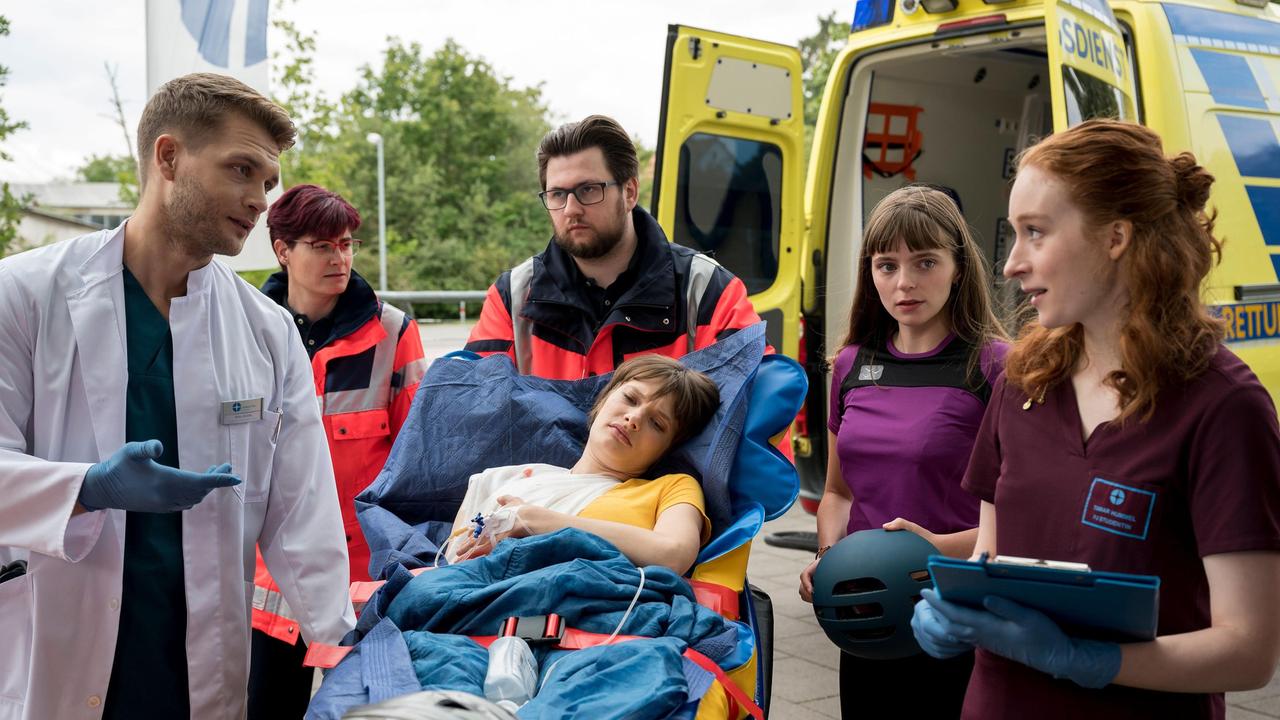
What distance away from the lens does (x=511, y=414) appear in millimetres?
3404

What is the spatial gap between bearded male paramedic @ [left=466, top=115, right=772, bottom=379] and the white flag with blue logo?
7.00 ft

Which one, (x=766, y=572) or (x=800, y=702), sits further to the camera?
(x=766, y=572)

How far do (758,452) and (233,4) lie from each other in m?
4.02

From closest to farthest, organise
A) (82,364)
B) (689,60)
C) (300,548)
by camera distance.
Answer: (82,364) → (300,548) → (689,60)

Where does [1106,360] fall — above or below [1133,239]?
below

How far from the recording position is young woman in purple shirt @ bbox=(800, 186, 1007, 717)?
2.85 m

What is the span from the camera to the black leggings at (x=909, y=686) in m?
2.84

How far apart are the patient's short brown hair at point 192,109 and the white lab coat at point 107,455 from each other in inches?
10.1

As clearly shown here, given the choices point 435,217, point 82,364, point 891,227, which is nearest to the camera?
point 82,364

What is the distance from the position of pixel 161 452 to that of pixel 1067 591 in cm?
175

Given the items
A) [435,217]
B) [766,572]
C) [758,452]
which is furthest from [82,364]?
[435,217]

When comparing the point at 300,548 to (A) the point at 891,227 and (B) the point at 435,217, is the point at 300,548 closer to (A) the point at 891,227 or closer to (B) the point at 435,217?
(A) the point at 891,227

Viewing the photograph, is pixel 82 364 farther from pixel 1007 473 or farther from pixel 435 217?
pixel 435 217

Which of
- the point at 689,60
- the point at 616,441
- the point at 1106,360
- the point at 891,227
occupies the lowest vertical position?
the point at 616,441
